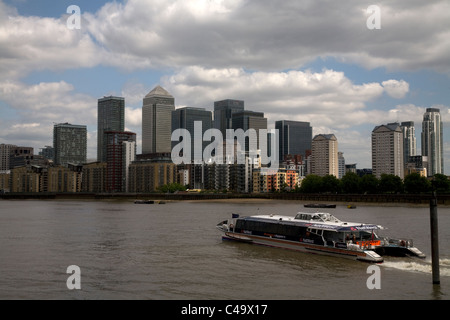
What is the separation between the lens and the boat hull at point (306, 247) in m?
37.8

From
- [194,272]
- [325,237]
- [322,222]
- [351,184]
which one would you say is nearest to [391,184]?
[351,184]

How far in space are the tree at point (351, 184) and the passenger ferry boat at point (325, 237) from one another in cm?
13752

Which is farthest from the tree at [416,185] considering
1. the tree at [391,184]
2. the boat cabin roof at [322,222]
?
the boat cabin roof at [322,222]

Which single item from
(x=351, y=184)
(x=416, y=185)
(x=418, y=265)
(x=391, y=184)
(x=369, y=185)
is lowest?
(x=418, y=265)

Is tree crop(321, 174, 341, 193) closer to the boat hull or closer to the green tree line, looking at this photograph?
the green tree line

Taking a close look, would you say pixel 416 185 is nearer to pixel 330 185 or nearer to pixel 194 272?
pixel 330 185

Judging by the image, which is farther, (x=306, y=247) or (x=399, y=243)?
(x=306, y=247)

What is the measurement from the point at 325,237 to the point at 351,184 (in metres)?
146

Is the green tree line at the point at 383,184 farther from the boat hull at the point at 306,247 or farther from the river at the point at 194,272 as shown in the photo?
the river at the point at 194,272

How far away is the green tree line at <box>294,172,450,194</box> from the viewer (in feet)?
535

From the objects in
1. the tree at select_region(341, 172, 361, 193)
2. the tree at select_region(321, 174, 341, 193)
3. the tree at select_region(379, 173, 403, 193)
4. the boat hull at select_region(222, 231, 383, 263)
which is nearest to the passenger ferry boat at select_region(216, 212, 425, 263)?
the boat hull at select_region(222, 231, 383, 263)

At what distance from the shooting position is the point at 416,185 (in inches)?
6442

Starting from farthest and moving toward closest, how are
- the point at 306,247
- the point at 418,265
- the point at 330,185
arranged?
the point at 330,185 → the point at 306,247 → the point at 418,265

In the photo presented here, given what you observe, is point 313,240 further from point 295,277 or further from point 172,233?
point 172,233
